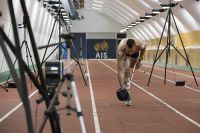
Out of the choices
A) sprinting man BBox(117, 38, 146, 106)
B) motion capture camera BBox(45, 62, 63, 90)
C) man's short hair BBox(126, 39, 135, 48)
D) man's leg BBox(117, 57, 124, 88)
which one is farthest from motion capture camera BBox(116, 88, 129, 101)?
motion capture camera BBox(45, 62, 63, 90)

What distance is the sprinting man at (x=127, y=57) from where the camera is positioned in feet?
46.0

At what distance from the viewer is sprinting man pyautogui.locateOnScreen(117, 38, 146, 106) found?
14016mm

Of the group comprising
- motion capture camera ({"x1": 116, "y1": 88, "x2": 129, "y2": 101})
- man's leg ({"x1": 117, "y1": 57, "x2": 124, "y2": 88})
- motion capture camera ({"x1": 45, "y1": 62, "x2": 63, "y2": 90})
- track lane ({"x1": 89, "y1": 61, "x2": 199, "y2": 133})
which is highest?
motion capture camera ({"x1": 45, "y1": 62, "x2": 63, "y2": 90})

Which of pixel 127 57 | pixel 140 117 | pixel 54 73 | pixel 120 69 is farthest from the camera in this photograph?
pixel 127 57

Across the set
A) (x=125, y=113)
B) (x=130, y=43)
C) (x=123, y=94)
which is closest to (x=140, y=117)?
(x=125, y=113)

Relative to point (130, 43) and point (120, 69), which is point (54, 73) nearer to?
point (130, 43)

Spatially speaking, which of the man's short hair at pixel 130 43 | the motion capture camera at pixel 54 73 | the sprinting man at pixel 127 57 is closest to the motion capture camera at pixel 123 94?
the sprinting man at pixel 127 57

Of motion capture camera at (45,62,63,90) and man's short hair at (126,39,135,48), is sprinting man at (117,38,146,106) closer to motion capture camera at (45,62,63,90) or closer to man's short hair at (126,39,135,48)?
man's short hair at (126,39,135,48)

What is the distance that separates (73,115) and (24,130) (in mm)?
2638

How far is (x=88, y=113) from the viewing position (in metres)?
12.4

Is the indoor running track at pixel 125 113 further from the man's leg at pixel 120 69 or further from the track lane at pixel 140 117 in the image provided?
the man's leg at pixel 120 69

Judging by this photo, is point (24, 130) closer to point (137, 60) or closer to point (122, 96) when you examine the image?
point (122, 96)

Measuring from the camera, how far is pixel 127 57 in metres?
14.8

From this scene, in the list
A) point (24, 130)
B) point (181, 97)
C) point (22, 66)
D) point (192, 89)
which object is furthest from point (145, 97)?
point (22, 66)
